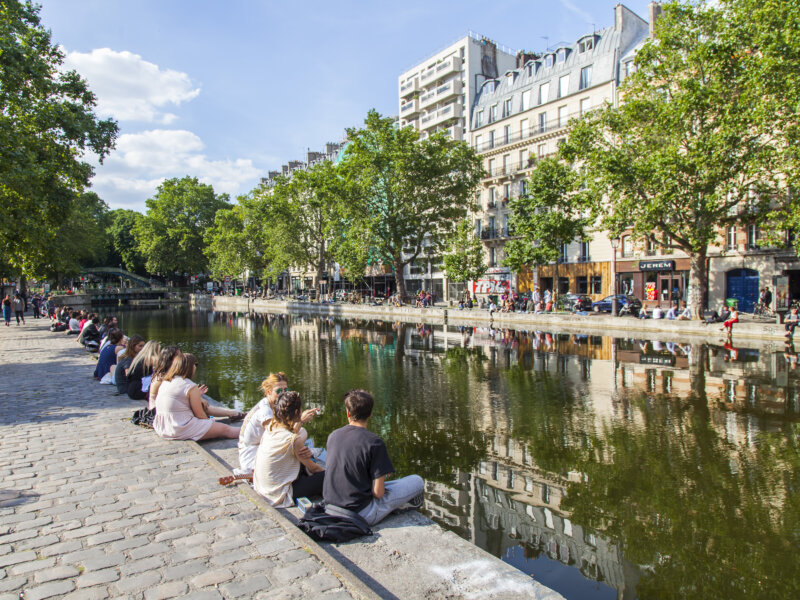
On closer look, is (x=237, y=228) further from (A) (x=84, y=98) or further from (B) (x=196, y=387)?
(B) (x=196, y=387)

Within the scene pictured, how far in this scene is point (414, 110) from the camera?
5984cm

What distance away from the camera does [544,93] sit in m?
45.4

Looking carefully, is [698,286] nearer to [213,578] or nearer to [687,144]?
[687,144]

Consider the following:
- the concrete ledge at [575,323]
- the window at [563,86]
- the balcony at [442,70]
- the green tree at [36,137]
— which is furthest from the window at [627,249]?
the green tree at [36,137]

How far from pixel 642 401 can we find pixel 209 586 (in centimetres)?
966

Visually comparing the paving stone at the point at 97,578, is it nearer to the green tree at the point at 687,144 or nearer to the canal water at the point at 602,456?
the canal water at the point at 602,456

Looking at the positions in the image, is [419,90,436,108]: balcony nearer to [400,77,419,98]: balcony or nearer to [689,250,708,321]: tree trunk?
[400,77,419,98]: balcony

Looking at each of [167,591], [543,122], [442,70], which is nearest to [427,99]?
[442,70]

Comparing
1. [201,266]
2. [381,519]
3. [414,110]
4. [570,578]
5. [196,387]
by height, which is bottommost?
[570,578]

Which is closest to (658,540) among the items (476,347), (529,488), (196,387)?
(529,488)

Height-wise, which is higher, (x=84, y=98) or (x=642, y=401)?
(x=84, y=98)

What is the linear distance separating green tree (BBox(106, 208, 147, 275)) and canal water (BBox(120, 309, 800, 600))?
281 ft

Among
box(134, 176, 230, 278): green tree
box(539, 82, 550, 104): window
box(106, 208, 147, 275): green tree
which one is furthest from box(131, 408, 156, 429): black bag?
box(106, 208, 147, 275): green tree

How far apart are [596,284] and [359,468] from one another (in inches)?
1593
